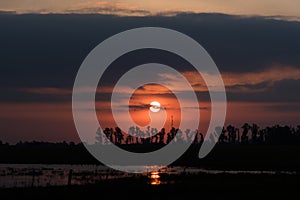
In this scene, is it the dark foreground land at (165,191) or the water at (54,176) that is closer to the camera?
the dark foreground land at (165,191)

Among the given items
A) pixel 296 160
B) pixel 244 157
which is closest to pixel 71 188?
pixel 296 160

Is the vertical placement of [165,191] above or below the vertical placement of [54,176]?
below

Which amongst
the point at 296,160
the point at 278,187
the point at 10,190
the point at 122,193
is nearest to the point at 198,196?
the point at 122,193

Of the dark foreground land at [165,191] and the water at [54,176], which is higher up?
the water at [54,176]

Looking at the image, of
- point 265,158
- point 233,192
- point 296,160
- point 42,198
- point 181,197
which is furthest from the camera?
point 265,158

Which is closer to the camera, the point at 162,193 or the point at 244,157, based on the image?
the point at 162,193

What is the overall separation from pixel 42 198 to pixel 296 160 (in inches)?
3064

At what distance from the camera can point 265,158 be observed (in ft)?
383

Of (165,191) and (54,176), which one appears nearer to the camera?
(165,191)

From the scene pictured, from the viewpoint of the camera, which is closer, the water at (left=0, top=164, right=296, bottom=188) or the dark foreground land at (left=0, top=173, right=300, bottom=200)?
the dark foreground land at (left=0, top=173, right=300, bottom=200)

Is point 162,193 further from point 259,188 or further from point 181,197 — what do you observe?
point 259,188

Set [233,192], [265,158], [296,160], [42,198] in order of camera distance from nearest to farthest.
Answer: [42,198]
[233,192]
[296,160]
[265,158]

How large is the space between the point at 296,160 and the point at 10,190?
246 ft

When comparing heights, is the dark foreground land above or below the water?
below
